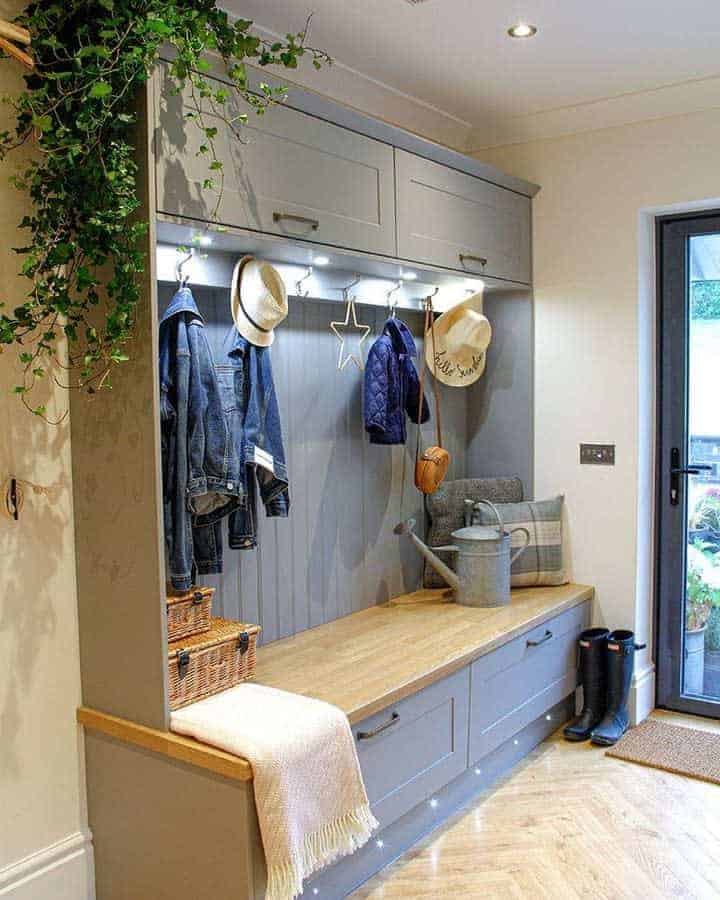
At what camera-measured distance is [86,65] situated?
1992mm

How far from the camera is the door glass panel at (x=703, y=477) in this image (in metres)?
3.54

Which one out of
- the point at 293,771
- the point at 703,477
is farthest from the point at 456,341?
the point at 293,771

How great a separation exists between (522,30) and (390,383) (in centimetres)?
122

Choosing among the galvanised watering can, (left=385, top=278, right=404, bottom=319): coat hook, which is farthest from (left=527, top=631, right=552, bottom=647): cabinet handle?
(left=385, top=278, right=404, bottom=319): coat hook

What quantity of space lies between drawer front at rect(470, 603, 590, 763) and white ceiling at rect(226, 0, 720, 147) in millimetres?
1987

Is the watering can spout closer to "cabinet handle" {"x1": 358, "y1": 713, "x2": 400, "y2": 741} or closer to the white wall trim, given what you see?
"cabinet handle" {"x1": 358, "y1": 713, "x2": 400, "y2": 741}

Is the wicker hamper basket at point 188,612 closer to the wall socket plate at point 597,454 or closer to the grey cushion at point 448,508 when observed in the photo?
the grey cushion at point 448,508

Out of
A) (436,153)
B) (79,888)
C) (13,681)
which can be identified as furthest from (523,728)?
(436,153)

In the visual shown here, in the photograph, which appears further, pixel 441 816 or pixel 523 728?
pixel 523 728

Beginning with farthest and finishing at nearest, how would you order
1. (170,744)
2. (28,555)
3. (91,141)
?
(28,555), (170,744), (91,141)

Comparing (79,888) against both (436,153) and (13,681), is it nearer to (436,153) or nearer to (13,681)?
(13,681)

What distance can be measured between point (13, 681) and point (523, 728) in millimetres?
1846

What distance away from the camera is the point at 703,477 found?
3.58m

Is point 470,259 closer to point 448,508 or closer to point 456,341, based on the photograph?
point 456,341
